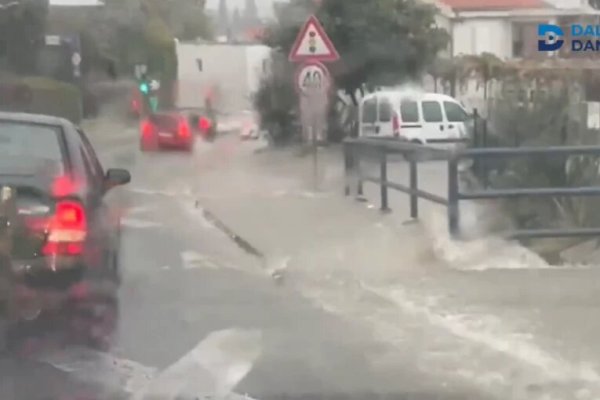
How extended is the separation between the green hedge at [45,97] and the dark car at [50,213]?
30.2 meters

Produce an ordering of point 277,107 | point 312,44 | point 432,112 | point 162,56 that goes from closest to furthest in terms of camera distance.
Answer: point 312,44 < point 432,112 < point 277,107 < point 162,56

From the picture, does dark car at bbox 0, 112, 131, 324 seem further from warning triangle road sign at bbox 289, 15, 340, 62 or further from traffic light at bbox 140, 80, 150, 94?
traffic light at bbox 140, 80, 150, 94

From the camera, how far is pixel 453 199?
1410 centimetres

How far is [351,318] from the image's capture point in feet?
35.3

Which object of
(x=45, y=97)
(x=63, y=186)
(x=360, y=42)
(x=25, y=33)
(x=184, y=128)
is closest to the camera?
(x=63, y=186)

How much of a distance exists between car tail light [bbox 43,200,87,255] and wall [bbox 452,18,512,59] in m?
21.1

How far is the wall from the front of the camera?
103ft

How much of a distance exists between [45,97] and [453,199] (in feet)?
98.6

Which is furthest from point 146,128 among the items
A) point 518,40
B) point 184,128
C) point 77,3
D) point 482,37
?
point 77,3

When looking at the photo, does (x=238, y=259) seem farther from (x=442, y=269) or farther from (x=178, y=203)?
(x=178, y=203)

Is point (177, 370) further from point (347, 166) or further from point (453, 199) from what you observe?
point (347, 166)

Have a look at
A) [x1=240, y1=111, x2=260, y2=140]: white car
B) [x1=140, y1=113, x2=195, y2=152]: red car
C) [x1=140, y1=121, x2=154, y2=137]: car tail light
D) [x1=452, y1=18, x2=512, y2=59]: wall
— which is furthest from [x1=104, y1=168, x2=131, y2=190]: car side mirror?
[x1=140, y1=121, x2=154, y2=137]: car tail light

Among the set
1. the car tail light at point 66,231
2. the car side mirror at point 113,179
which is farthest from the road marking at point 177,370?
the car side mirror at point 113,179

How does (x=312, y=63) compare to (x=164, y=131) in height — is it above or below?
above
